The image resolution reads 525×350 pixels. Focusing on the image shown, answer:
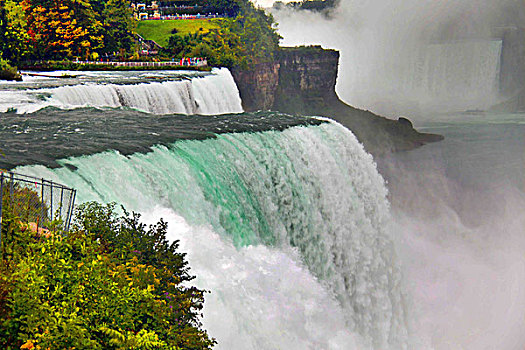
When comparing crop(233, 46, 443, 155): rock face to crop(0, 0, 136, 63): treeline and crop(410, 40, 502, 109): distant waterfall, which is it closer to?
crop(0, 0, 136, 63): treeline

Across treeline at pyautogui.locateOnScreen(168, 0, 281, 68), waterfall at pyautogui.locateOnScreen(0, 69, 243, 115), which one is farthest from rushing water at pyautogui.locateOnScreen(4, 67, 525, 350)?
treeline at pyautogui.locateOnScreen(168, 0, 281, 68)

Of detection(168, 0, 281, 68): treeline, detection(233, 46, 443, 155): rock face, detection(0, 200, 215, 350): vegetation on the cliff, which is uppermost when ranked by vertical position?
detection(168, 0, 281, 68): treeline

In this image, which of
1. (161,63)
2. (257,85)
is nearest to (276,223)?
(161,63)

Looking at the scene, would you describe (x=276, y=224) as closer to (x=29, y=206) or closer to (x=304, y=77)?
(x=29, y=206)

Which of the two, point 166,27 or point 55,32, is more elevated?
point 166,27

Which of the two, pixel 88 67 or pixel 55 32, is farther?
pixel 55 32
